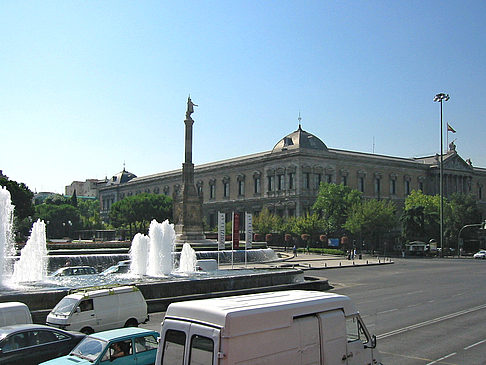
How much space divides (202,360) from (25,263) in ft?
66.8

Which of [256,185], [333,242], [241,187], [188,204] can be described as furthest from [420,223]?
[241,187]

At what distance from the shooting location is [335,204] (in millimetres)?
80438

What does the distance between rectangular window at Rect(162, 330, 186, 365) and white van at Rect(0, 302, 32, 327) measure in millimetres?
6223

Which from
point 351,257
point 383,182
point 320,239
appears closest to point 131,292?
point 351,257

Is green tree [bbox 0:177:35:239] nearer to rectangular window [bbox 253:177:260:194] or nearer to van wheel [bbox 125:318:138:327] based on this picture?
rectangular window [bbox 253:177:260:194]

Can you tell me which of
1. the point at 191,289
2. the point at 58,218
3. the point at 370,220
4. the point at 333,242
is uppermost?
the point at 58,218

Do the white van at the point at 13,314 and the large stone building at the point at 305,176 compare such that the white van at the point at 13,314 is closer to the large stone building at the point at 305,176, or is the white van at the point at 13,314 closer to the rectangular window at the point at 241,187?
the large stone building at the point at 305,176

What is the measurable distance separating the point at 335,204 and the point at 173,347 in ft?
243

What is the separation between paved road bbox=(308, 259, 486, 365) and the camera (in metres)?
13.4

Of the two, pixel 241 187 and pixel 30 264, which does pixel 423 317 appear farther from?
pixel 241 187

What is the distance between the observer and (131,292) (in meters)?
15.4

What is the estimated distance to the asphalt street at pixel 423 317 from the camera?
13352 millimetres

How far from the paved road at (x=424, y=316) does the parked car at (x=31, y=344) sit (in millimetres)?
7411

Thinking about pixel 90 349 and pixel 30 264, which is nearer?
pixel 90 349
